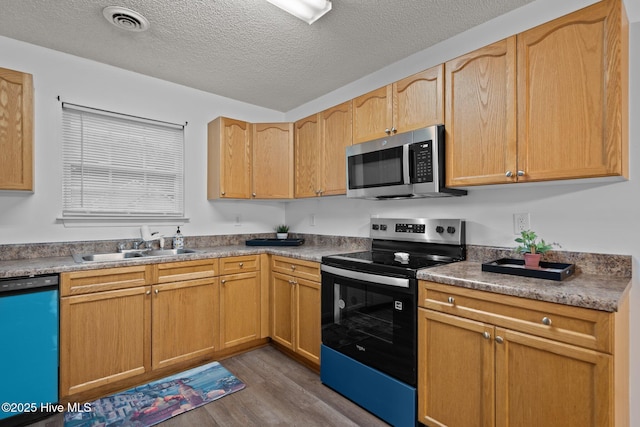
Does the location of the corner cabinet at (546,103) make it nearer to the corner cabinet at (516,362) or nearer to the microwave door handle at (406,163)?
the microwave door handle at (406,163)

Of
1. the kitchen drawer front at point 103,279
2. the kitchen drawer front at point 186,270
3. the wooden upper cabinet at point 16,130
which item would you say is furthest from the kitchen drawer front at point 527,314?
the wooden upper cabinet at point 16,130

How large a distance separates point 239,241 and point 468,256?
7.57 feet

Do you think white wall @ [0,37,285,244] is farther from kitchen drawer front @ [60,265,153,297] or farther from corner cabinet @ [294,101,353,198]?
corner cabinet @ [294,101,353,198]

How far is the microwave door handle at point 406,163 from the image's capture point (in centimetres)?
216

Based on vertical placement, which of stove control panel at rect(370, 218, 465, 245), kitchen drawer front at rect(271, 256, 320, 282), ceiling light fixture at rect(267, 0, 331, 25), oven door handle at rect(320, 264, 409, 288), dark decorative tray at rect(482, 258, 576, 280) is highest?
ceiling light fixture at rect(267, 0, 331, 25)

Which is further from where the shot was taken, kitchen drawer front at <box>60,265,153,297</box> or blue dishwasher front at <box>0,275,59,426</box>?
kitchen drawer front at <box>60,265,153,297</box>

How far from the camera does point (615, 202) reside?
1.65m

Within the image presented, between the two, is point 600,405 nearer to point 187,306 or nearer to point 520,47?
point 520,47

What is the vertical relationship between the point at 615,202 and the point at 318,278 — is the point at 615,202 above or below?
above

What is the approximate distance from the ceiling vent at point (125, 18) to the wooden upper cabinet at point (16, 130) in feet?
2.42

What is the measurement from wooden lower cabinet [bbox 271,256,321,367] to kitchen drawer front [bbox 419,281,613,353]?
1.01m

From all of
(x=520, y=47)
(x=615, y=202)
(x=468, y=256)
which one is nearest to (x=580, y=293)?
(x=615, y=202)

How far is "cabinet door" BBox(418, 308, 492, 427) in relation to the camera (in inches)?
59.7

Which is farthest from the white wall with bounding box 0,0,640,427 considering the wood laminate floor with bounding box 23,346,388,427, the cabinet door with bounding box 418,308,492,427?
the wood laminate floor with bounding box 23,346,388,427
